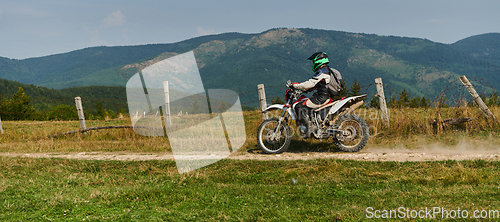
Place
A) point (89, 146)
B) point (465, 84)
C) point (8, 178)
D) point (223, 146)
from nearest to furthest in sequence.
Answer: point (8, 178), point (465, 84), point (223, 146), point (89, 146)

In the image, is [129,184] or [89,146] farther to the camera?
[89,146]

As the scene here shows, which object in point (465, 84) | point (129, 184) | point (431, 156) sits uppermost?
point (465, 84)

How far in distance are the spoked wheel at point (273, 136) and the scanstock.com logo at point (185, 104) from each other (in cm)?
108

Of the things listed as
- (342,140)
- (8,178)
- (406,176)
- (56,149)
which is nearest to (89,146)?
(56,149)

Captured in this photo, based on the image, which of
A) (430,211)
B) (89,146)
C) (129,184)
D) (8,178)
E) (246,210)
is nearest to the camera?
(430,211)

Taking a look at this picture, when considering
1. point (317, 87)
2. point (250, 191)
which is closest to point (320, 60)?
point (317, 87)

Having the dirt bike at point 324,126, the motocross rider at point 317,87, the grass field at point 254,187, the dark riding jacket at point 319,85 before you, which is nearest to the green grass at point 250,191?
the grass field at point 254,187

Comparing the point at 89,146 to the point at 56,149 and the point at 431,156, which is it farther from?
the point at 431,156

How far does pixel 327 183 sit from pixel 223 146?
213 inches

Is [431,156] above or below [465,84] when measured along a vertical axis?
below

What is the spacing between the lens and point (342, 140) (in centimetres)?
814

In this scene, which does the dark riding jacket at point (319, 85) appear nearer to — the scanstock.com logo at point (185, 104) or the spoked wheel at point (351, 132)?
the spoked wheel at point (351, 132)

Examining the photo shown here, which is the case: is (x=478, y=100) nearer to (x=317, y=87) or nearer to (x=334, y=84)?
(x=334, y=84)

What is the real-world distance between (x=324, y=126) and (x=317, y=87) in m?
1.03
